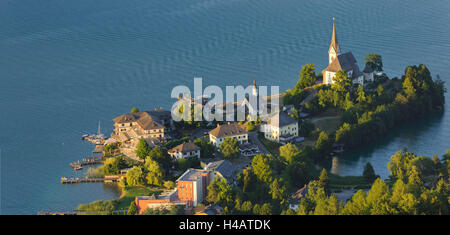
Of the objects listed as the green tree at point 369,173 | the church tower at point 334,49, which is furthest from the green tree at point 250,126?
the church tower at point 334,49

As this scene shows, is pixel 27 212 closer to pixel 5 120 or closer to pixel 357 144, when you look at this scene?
pixel 5 120

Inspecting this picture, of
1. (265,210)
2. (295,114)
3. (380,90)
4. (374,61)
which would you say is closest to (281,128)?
(295,114)

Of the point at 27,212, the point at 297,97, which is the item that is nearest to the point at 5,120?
the point at 27,212

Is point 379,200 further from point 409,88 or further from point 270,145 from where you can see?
point 409,88

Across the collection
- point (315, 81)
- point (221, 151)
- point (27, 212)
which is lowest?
point (27, 212)

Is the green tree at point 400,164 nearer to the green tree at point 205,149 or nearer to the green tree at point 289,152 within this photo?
the green tree at point 289,152
